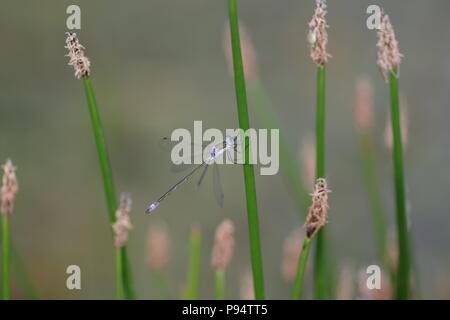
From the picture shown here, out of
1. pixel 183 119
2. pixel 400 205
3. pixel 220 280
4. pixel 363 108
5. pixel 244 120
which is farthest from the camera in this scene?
pixel 183 119

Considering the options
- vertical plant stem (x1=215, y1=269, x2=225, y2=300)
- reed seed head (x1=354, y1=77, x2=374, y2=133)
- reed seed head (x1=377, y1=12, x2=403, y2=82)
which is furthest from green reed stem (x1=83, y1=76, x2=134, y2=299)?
reed seed head (x1=354, y1=77, x2=374, y2=133)

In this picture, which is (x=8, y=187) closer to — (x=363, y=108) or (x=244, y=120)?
(x=244, y=120)

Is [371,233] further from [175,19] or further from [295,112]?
[175,19]

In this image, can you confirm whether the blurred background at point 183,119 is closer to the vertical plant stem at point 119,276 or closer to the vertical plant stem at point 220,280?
the vertical plant stem at point 220,280

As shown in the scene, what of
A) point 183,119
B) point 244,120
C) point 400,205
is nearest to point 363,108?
point 400,205

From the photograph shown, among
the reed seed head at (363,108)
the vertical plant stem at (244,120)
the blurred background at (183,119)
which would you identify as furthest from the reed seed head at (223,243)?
the blurred background at (183,119)

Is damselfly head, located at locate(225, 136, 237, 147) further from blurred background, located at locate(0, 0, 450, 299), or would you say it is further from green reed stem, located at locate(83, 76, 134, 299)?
blurred background, located at locate(0, 0, 450, 299)
